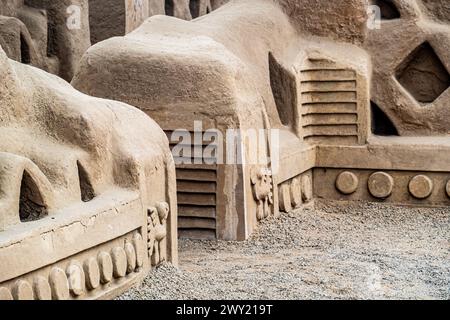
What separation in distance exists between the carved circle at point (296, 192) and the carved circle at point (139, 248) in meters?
2.83

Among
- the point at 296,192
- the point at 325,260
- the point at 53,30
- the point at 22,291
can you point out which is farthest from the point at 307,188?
the point at 22,291

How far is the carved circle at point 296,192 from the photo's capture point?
27.2 feet

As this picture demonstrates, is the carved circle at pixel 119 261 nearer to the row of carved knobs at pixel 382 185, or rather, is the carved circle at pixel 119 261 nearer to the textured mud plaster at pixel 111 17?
the row of carved knobs at pixel 382 185

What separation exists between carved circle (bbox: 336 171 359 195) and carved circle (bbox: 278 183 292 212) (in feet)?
2.53

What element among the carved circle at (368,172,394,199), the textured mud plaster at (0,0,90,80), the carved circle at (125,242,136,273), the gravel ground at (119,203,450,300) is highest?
the textured mud plaster at (0,0,90,80)

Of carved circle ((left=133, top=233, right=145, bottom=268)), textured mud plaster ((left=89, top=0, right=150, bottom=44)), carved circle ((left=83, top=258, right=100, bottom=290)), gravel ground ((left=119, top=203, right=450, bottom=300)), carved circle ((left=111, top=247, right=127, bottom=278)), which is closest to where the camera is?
carved circle ((left=83, top=258, right=100, bottom=290))

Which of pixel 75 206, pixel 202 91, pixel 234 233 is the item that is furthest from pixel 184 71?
pixel 75 206

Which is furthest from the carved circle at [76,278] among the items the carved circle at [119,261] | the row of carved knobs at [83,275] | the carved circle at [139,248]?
the carved circle at [139,248]

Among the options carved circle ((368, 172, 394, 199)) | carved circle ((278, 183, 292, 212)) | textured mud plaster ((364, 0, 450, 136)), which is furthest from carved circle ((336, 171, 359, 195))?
carved circle ((278, 183, 292, 212))

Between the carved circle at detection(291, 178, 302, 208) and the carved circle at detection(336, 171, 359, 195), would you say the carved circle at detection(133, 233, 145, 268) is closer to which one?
the carved circle at detection(291, 178, 302, 208)

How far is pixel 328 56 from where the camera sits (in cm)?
893

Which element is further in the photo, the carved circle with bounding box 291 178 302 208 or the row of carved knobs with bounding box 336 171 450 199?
the row of carved knobs with bounding box 336 171 450 199

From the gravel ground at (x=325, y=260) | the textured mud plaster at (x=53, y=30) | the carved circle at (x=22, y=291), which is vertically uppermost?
the textured mud plaster at (x=53, y=30)

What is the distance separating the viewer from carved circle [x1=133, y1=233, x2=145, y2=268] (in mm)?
5498
